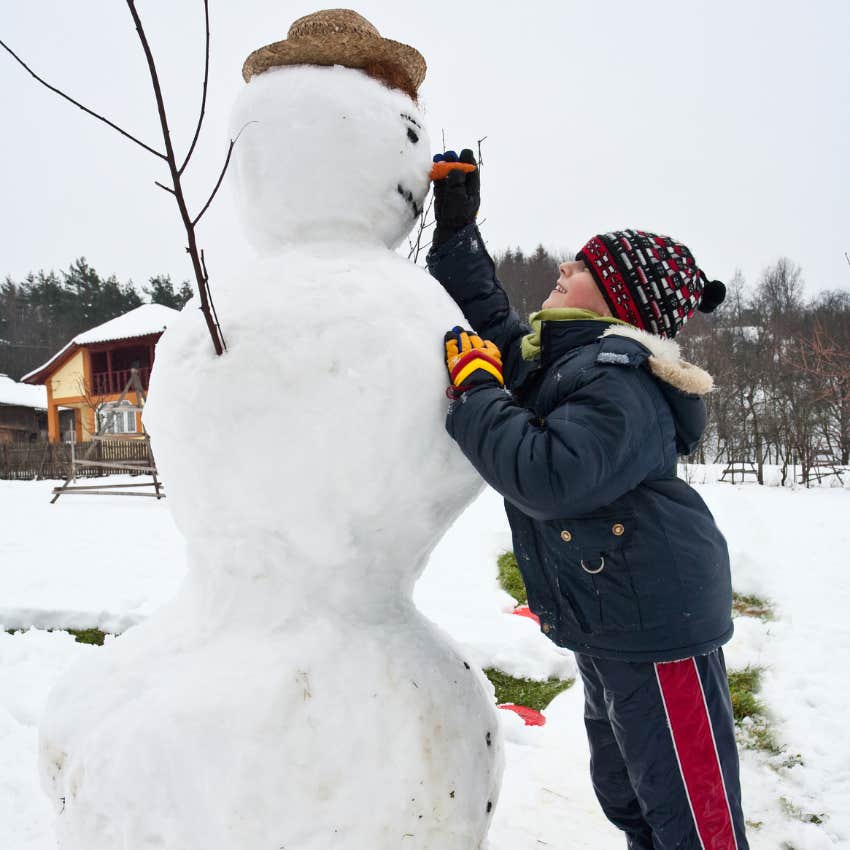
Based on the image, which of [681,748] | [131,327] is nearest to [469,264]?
[681,748]

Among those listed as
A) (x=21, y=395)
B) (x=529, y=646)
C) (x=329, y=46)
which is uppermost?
(x=329, y=46)

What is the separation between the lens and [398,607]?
148 cm

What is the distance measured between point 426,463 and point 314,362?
303 millimetres

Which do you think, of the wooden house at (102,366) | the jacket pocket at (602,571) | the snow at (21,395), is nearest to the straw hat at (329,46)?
the jacket pocket at (602,571)

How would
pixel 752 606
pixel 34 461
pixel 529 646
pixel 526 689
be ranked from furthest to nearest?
pixel 34 461
pixel 752 606
pixel 529 646
pixel 526 689

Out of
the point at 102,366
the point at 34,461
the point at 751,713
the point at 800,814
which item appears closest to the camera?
the point at 800,814

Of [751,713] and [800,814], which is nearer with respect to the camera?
[800,814]

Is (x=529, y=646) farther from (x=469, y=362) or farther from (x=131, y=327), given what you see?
(x=131, y=327)

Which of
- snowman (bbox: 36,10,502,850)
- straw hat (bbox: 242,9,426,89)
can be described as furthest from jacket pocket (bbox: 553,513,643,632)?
straw hat (bbox: 242,9,426,89)

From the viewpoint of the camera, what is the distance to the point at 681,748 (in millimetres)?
1333

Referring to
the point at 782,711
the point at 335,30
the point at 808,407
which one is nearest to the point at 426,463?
the point at 335,30

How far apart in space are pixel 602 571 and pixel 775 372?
22.8 meters

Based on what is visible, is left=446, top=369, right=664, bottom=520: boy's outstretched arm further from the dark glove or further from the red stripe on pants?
the dark glove

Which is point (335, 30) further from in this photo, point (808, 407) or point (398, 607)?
point (808, 407)
